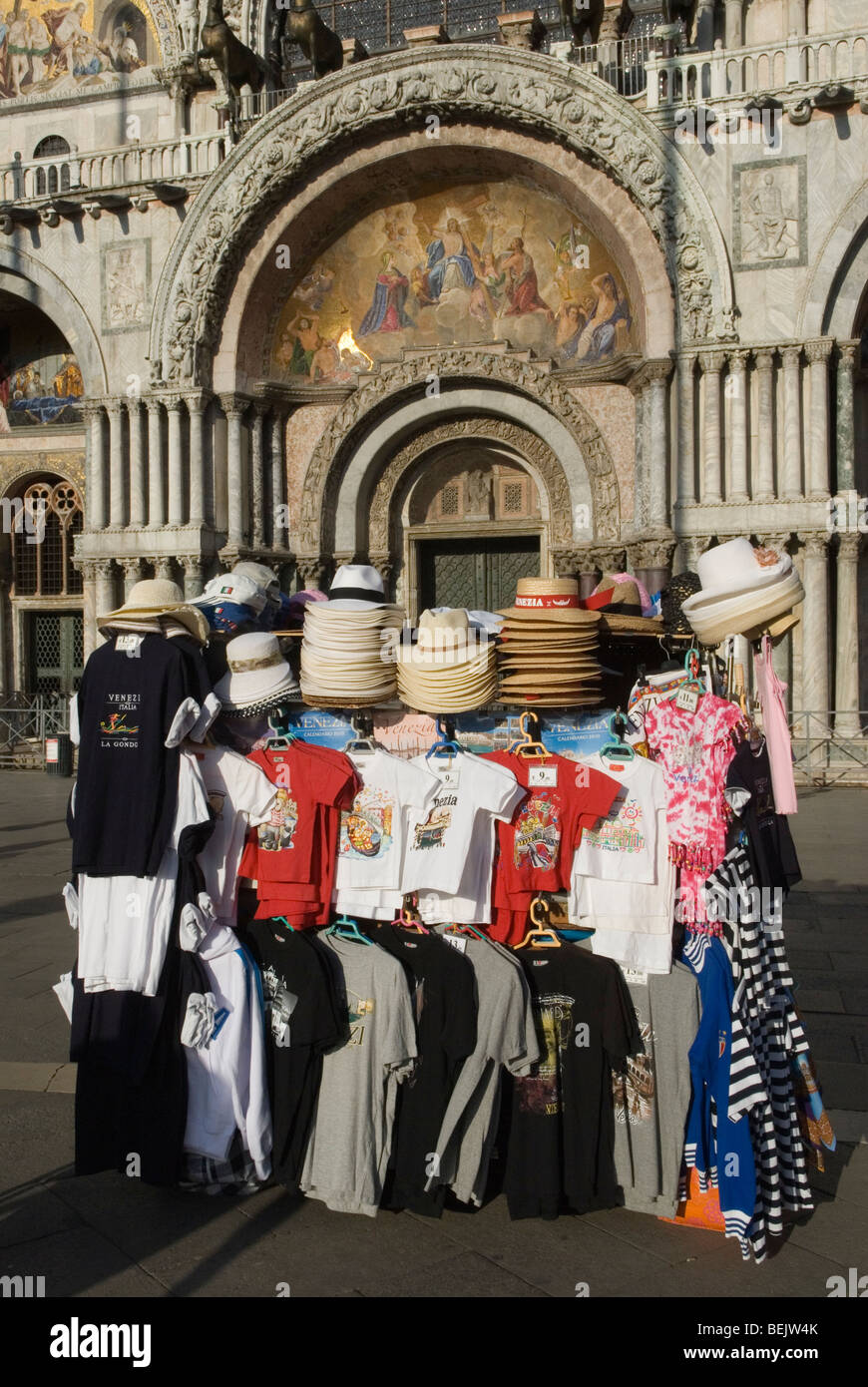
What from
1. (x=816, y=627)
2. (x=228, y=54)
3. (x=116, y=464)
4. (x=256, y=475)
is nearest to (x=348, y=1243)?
(x=816, y=627)

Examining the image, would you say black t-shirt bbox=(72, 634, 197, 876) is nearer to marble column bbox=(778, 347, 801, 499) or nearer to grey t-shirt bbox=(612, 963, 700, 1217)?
grey t-shirt bbox=(612, 963, 700, 1217)

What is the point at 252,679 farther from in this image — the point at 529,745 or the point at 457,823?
the point at 529,745

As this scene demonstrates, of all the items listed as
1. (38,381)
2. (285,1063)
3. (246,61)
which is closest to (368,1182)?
(285,1063)

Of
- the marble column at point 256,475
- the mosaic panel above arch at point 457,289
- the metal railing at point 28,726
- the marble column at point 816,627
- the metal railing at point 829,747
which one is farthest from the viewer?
the metal railing at point 28,726

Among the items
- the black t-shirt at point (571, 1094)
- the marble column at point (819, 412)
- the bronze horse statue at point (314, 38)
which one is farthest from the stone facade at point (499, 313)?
the black t-shirt at point (571, 1094)

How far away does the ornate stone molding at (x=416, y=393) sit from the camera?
55.3 ft

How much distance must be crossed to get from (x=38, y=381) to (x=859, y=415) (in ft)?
48.6

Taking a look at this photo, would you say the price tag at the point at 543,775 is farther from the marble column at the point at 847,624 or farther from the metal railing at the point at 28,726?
the metal railing at the point at 28,726

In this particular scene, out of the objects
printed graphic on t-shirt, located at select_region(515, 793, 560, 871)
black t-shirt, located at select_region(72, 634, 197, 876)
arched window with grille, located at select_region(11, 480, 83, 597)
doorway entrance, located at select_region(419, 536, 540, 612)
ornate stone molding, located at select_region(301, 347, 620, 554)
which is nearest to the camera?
black t-shirt, located at select_region(72, 634, 197, 876)

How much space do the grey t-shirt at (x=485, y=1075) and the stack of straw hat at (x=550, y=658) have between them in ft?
3.60

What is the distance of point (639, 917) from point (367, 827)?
115cm

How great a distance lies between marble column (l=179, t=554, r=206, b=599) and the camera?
684 inches

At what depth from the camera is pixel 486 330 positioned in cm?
1761

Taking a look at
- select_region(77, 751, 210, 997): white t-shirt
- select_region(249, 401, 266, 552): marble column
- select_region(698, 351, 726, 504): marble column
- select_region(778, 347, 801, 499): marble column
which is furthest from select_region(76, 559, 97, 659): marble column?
select_region(77, 751, 210, 997): white t-shirt
